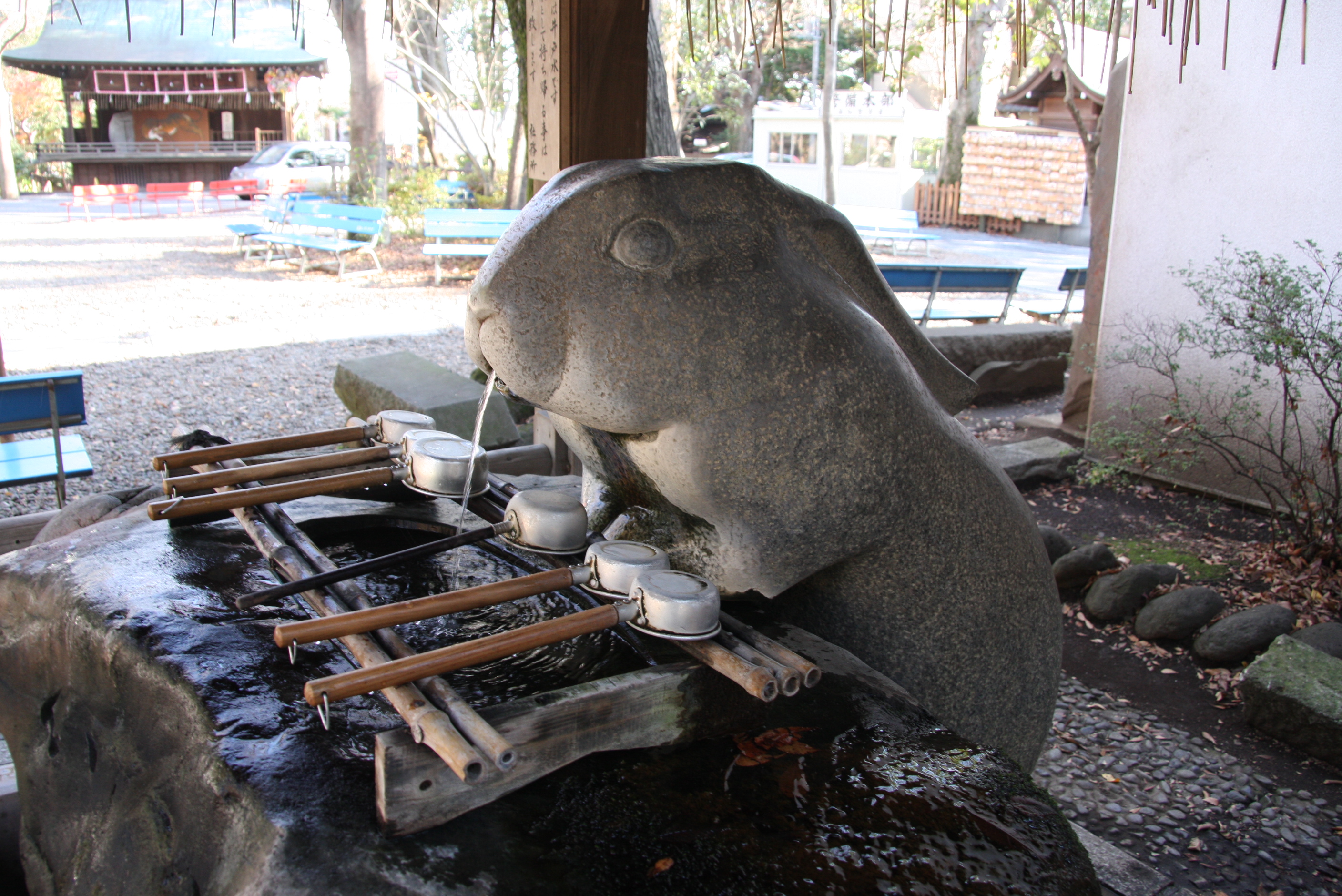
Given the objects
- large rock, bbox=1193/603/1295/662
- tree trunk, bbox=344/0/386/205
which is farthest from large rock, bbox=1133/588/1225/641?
tree trunk, bbox=344/0/386/205

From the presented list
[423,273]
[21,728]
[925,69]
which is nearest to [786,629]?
[21,728]

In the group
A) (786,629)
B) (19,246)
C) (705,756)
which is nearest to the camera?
(705,756)

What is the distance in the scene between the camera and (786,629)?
2.03m

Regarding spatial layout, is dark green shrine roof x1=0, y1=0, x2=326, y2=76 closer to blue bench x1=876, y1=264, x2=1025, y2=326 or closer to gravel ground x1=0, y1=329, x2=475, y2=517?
gravel ground x1=0, y1=329, x2=475, y2=517

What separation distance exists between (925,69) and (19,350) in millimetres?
30033

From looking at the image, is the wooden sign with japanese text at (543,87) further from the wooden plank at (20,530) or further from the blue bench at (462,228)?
the blue bench at (462,228)

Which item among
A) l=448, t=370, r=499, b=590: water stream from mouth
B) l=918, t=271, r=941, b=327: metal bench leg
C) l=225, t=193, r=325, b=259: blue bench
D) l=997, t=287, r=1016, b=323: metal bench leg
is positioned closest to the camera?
l=448, t=370, r=499, b=590: water stream from mouth

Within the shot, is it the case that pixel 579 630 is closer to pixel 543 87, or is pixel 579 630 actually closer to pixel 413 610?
pixel 413 610

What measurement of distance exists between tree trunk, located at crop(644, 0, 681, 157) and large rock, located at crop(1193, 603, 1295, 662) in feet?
11.3

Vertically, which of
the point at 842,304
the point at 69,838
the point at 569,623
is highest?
the point at 842,304

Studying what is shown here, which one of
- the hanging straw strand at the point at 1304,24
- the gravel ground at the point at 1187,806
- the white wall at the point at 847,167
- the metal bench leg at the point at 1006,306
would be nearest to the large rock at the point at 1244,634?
the gravel ground at the point at 1187,806

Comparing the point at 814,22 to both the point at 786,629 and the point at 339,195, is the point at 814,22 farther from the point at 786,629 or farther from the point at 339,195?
the point at 786,629

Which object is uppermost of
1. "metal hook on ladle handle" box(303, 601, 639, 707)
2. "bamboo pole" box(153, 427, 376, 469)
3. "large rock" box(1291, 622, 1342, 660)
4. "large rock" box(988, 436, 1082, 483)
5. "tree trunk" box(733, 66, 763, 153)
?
"tree trunk" box(733, 66, 763, 153)

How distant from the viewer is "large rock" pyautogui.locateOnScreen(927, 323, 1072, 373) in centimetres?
803
